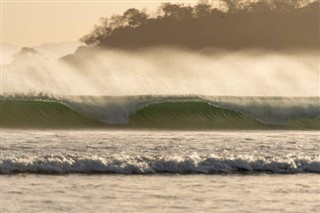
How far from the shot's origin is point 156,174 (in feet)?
48.8

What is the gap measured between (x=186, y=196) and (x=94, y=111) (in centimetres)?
1455

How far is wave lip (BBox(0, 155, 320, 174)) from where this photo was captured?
14.8 metres

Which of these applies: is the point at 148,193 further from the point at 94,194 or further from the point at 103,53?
the point at 103,53

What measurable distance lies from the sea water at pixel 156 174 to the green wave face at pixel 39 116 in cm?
467

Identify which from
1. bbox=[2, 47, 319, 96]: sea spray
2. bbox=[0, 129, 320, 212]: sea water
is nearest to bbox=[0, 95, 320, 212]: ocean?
bbox=[0, 129, 320, 212]: sea water

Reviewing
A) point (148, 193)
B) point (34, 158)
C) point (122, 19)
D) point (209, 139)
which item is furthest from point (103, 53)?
point (148, 193)

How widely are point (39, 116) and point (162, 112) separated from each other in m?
3.75

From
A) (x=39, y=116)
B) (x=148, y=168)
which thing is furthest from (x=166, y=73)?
(x=148, y=168)

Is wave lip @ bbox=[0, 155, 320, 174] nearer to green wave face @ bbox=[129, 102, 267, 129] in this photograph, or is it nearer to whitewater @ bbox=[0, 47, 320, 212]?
whitewater @ bbox=[0, 47, 320, 212]

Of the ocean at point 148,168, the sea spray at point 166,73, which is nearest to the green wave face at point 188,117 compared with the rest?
the ocean at point 148,168

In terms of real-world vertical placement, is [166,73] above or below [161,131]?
above

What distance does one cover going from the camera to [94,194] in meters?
12.5

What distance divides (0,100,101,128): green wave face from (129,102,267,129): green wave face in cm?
158

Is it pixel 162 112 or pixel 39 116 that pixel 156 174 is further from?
pixel 162 112
